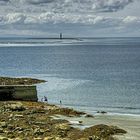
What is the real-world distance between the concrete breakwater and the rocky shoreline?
1097cm

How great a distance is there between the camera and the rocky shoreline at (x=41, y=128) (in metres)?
42.8

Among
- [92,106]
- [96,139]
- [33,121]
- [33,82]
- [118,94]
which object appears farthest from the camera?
[33,82]

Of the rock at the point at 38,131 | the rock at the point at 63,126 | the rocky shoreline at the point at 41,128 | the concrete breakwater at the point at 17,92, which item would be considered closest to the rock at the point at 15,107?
the rocky shoreline at the point at 41,128

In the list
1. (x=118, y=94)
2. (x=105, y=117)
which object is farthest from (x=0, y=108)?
(x=118, y=94)

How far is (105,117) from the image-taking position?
57438 millimetres

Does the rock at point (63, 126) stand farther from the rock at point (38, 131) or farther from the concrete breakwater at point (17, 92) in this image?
the concrete breakwater at point (17, 92)

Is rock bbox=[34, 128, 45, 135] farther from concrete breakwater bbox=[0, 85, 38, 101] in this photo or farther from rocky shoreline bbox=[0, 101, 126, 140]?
concrete breakwater bbox=[0, 85, 38, 101]

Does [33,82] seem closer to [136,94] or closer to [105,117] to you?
[136,94]

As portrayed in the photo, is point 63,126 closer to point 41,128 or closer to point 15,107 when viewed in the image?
point 41,128

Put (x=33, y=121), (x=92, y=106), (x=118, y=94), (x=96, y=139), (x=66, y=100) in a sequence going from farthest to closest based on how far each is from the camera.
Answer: (x=118, y=94) < (x=66, y=100) < (x=92, y=106) < (x=33, y=121) < (x=96, y=139)

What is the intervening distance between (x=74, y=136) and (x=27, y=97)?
2775 cm

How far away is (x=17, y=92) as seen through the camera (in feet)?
→ 229

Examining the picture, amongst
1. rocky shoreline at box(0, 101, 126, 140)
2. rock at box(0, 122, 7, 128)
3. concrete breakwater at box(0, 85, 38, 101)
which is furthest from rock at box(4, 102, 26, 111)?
rock at box(0, 122, 7, 128)

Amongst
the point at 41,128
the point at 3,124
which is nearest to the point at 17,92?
the point at 3,124
